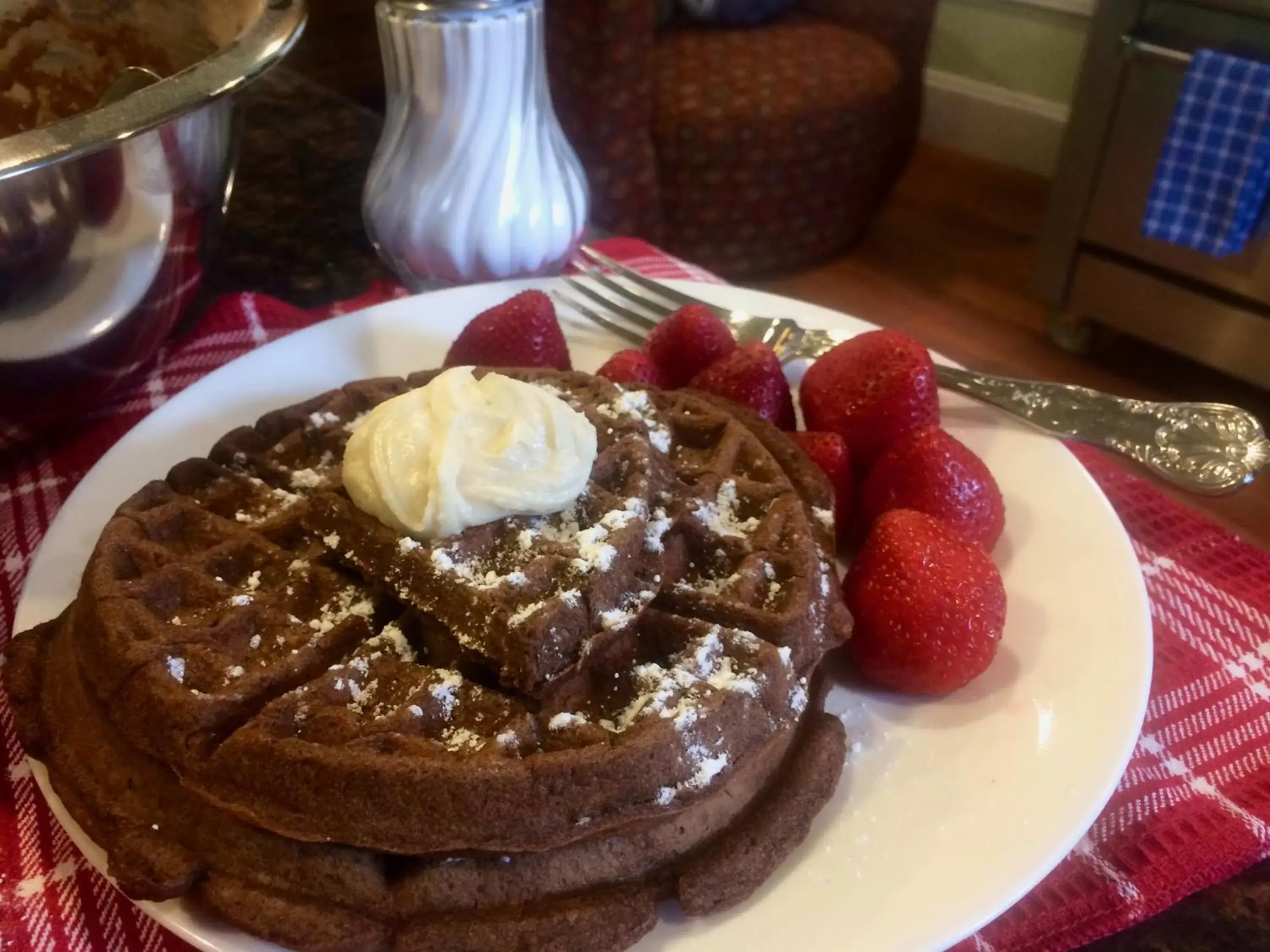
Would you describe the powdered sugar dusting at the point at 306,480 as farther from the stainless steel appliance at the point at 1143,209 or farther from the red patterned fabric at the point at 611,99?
the stainless steel appliance at the point at 1143,209

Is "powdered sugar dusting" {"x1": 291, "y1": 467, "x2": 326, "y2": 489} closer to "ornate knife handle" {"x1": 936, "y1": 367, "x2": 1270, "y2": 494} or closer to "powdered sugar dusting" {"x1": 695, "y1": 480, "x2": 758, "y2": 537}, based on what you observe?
"powdered sugar dusting" {"x1": 695, "y1": 480, "x2": 758, "y2": 537}

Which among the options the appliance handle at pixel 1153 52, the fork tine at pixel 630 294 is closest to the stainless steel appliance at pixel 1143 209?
the appliance handle at pixel 1153 52

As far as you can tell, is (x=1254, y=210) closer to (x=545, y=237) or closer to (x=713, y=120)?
(x=713, y=120)

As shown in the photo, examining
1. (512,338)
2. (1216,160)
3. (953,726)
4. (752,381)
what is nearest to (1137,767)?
(953,726)

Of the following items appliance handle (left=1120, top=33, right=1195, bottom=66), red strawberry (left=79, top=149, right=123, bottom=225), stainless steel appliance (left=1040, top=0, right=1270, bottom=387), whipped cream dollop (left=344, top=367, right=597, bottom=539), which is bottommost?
stainless steel appliance (left=1040, top=0, right=1270, bottom=387)

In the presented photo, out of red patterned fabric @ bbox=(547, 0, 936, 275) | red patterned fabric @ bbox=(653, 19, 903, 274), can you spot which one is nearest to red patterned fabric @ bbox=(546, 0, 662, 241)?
red patterned fabric @ bbox=(547, 0, 936, 275)
